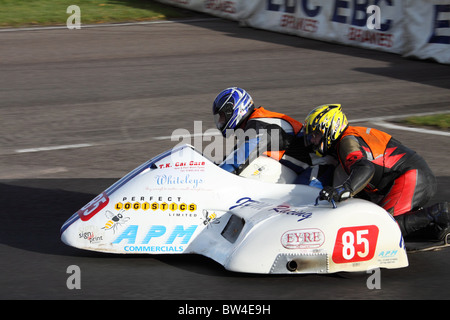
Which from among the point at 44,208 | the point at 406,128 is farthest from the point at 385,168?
the point at 406,128

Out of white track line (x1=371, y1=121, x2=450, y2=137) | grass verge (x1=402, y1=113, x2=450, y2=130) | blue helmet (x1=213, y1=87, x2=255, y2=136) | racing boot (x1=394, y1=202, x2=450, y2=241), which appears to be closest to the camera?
racing boot (x1=394, y1=202, x2=450, y2=241)

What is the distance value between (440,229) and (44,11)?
16.8m

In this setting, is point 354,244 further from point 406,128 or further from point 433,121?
point 433,121

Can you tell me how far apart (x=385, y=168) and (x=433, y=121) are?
540 centimetres

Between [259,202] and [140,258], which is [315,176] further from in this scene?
[140,258]

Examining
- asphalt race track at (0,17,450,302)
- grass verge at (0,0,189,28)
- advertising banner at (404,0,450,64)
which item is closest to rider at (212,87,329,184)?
asphalt race track at (0,17,450,302)

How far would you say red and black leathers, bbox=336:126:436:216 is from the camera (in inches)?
233

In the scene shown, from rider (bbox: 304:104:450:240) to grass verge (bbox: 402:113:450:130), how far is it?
4.98m

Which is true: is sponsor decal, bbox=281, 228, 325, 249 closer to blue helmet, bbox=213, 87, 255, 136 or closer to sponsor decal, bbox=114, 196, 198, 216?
sponsor decal, bbox=114, 196, 198, 216

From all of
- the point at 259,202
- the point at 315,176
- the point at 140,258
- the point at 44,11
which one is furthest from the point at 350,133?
the point at 44,11

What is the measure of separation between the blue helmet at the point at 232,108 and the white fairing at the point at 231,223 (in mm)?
535

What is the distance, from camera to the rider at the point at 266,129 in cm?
608

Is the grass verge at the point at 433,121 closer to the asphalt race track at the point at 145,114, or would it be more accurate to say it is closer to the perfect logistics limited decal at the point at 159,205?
the asphalt race track at the point at 145,114

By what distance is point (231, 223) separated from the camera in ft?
18.7
